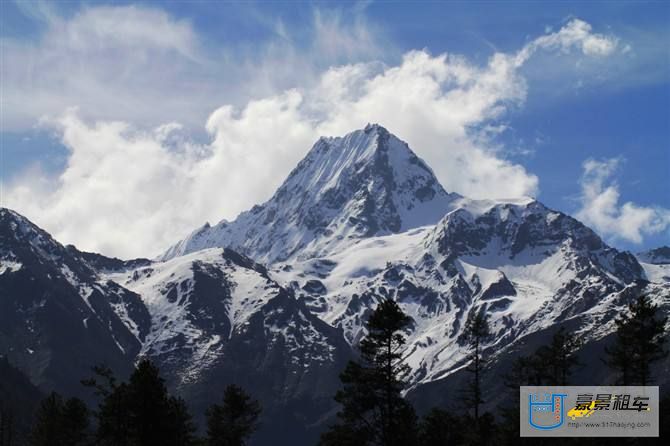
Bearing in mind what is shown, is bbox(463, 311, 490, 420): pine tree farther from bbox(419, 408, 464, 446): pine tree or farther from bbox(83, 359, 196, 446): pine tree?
bbox(83, 359, 196, 446): pine tree

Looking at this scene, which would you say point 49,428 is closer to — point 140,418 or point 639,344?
point 140,418

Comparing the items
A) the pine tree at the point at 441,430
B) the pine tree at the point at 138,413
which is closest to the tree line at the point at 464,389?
the pine tree at the point at 441,430

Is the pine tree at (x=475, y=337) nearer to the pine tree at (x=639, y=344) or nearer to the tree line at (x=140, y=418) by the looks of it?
the pine tree at (x=639, y=344)

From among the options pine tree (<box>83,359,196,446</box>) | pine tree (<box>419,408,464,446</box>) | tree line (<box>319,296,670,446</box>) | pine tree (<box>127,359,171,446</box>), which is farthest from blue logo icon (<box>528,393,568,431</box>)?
pine tree (<box>127,359,171,446</box>)

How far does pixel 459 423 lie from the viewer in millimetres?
108562

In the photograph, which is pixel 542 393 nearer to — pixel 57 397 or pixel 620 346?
pixel 620 346

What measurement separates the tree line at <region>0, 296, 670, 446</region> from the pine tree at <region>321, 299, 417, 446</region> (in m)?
0.07

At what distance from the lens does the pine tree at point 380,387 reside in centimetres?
7900

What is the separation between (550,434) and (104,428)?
122 ft

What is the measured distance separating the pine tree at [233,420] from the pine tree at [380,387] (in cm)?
2543

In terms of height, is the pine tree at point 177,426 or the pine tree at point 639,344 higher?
the pine tree at point 639,344

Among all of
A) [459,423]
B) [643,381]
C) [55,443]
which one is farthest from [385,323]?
[55,443]

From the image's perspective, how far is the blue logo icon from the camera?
287 ft

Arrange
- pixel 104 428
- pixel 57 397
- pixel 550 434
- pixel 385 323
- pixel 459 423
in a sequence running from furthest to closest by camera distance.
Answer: pixel 57 397 < pixel 459 423 < pixel 104 428 < pixel 550 434 < pixel 385 323
